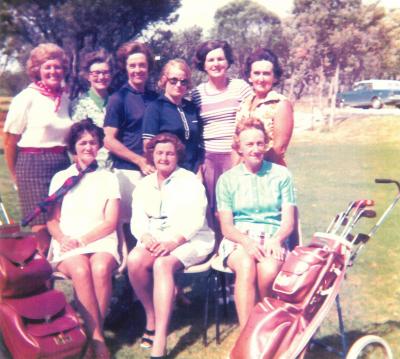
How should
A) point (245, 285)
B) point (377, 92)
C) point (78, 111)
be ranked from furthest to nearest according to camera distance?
point (377, 92), point (78, 111), point (245, 285)

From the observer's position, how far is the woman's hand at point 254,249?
2840 mm

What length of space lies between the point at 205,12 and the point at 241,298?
63.5 inches

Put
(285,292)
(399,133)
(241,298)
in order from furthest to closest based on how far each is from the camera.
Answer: (399,133) → (241,298) → (285,292)

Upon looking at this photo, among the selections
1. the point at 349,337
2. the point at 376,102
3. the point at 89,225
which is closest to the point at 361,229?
the point at 376,102

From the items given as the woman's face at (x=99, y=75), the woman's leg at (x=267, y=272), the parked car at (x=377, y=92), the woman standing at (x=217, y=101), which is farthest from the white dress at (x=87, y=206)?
the parked car at (x=377, y=92)

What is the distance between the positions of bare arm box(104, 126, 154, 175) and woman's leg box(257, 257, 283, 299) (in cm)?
85

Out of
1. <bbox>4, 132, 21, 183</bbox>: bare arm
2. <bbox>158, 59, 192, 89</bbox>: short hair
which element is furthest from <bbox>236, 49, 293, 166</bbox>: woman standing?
<bbox>4, 132, 21, 183</bbox>: bare arm

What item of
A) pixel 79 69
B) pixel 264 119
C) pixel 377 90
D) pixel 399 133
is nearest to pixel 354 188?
pixel 399 133

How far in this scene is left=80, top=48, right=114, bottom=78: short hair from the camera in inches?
127

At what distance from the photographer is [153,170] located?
10.4 feet

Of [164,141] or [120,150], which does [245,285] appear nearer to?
[164,141]

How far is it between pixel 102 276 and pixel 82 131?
78 cm

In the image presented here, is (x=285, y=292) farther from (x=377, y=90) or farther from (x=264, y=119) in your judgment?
(x=377, y=90)

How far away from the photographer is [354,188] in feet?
21.3
